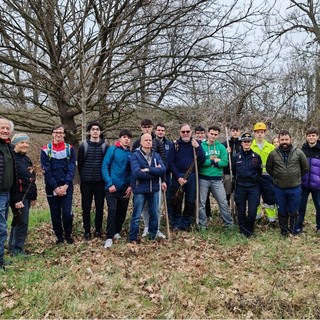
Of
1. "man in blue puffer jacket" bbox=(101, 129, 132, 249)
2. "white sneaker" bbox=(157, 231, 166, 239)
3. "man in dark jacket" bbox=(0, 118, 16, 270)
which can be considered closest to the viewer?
"man in dark jacket" bbox=(0, 118, 16, 270)

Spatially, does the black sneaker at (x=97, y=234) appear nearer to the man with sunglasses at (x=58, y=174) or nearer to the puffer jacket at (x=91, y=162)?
the man with sunglasses at (x=58, y=174)

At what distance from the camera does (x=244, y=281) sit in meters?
4.61

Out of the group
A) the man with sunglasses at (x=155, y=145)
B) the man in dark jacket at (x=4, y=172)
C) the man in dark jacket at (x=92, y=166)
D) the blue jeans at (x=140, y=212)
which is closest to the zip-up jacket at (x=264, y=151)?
the man with sunglasses at (x=155, y=145)

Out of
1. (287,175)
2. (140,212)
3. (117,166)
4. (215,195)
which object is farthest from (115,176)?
(287,175)

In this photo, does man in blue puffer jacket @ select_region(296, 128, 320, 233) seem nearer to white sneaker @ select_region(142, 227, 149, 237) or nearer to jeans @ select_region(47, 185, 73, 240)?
white sneaker @ select_region(142, 227, 149, 237)

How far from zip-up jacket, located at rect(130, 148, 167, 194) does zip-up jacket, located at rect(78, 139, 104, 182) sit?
65 centimetres

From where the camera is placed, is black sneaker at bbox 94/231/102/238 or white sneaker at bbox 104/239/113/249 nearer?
white sneaker at bbox 104/239/113/249

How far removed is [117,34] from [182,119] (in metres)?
3.91

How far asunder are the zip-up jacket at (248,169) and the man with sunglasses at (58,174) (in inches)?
123

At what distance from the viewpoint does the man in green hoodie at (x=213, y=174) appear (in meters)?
7.18

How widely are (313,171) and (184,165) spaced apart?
97.5 inches

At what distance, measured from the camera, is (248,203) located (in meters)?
7.02

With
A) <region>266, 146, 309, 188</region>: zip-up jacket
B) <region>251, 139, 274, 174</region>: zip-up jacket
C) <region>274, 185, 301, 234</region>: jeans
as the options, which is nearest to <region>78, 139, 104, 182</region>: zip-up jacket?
<region>251, 139, 274, 174</region>: zip-up jacket

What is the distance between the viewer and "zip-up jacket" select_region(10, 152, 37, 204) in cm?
589
